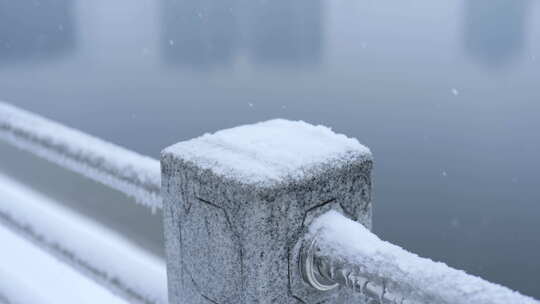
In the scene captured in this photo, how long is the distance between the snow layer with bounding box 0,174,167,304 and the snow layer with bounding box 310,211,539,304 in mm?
1012

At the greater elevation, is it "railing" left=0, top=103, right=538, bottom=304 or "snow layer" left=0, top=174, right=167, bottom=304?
"railing" left=0, top=103, right=538, bottom=304

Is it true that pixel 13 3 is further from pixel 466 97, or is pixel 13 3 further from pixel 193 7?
pixel 466 97

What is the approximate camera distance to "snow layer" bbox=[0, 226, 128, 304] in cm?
252

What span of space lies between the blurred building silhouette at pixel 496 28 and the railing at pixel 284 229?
58.8 metres

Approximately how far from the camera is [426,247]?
17.8 meters

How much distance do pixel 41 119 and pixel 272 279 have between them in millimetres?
2079

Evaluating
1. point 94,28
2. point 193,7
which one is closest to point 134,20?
point 94,28

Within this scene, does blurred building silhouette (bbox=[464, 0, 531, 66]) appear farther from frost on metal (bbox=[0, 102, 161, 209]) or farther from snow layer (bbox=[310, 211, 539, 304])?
snow layer (bbox=[310, 211, 539, 304])

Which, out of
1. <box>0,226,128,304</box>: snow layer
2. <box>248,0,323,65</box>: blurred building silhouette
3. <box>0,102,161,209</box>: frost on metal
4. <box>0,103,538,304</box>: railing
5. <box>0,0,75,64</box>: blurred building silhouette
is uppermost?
<box>0,103,538,304</box>: railing

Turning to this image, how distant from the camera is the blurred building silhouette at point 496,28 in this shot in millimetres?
64938

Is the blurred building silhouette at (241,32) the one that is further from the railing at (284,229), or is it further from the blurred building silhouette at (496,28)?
the railing at (284,229)

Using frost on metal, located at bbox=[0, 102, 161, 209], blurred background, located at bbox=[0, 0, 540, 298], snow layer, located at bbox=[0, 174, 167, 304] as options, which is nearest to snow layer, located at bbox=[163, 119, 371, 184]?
frost on metal, located at bbox=[0, 102, 161, 209]

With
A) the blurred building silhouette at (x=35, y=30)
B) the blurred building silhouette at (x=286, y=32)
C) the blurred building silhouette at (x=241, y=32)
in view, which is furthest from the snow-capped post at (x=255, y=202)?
the blurred building silhouette at (x=35, y=30)

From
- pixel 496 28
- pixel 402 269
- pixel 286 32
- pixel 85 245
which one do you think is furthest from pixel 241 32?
pixel 402 269
